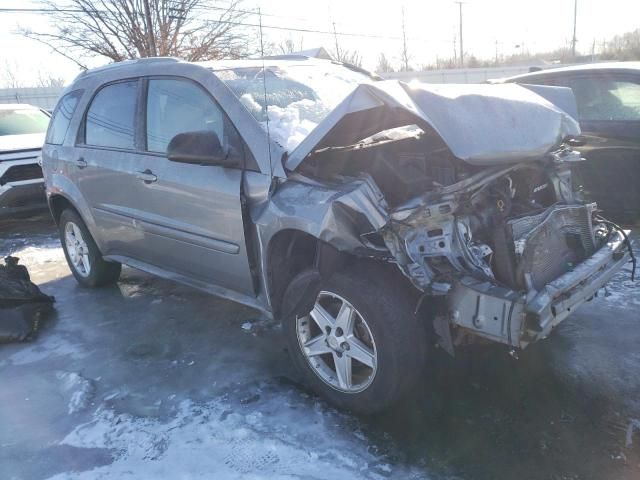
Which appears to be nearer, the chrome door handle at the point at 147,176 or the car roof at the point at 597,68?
the chrome door handle at the point at 147,176

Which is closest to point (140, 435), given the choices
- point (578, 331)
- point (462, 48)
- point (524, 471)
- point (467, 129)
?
point (524, 471)

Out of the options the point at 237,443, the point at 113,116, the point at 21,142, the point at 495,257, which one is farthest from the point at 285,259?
the point at 21,142

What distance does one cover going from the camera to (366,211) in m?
2.76

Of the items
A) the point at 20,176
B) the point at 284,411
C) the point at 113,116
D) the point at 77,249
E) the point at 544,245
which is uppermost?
the point at 113,116

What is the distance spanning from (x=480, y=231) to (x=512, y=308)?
1.80 feet

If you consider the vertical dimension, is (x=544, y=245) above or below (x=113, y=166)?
below

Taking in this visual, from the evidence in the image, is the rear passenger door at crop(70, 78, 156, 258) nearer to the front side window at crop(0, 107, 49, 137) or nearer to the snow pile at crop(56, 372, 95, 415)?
the snow pile at crop(56, 372, 95, 415)

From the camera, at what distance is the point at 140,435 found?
9.97 ft

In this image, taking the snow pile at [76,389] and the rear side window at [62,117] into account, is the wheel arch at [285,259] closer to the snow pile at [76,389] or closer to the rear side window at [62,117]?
the snow pile at [76,389]

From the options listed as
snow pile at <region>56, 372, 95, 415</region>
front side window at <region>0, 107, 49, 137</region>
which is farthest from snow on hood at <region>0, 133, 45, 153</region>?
snow pile at <region>56, 372, 95, 415</region>

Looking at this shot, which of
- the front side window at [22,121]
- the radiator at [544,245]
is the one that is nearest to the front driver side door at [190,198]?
the radiator at [544,245]

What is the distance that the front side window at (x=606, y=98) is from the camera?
5.43 metres

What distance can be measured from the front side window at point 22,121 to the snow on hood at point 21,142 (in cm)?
31

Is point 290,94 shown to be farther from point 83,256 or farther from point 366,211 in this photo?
point 83,256
